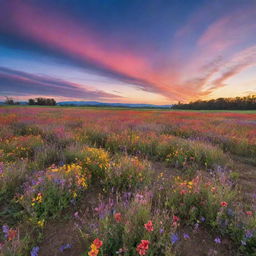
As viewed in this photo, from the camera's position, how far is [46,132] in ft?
21.4

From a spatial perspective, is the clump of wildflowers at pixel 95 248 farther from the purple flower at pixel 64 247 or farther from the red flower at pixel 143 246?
the purple flower at pixel 64 247

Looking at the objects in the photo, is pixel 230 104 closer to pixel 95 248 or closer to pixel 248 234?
pixel 248 234

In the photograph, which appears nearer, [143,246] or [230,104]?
[143,246]

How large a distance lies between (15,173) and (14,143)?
231cm

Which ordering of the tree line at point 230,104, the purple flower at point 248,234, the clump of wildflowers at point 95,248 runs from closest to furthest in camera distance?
the clump of wildflowers at point 95,248 → the purple flower at point 248,234 → the tree line at point 230,104

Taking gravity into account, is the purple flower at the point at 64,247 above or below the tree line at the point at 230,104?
below

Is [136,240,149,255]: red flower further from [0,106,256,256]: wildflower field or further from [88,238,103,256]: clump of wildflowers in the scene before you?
[88,238,103,256]: clump of wildflowers

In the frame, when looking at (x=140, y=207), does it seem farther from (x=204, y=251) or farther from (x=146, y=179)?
(x=146, y=179)

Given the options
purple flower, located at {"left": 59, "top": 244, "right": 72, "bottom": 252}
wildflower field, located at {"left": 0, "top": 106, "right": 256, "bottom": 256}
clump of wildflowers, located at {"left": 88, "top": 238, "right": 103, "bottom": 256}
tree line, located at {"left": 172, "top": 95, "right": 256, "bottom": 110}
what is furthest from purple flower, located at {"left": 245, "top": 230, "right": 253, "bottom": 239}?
tree line, located at {"left": 172, "top": 95, "right": 256, "bottom": 110}

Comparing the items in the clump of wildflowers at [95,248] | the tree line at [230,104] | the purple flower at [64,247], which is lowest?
the purple flower at [64,247]

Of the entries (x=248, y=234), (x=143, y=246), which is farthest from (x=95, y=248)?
(x=248, y=234)

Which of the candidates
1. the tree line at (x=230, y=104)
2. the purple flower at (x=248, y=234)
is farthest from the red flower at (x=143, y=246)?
the tree line at (x=230, y=104)

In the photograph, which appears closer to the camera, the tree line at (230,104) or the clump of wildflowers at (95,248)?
the clump of wildflowers at (95,248)


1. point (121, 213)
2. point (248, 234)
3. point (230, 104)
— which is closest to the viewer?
point (248, 234)
